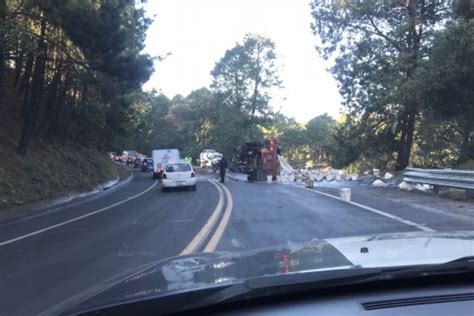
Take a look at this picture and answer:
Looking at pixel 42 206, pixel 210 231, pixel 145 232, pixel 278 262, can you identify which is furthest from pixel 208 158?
pixel 278 262

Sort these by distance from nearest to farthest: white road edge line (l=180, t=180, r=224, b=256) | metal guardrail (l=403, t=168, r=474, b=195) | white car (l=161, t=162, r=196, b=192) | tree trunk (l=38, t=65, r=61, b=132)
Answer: white road edge line (l=180, t=180, r=224, b=256), metal guardrail (l=403, t=168, r=474, b=195), white car (l=161, t=162, r=196, b=192), tree trunk (l=38, t=65, r=61, b=132)

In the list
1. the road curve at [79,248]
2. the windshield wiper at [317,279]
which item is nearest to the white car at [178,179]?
the road curve at [79,248]

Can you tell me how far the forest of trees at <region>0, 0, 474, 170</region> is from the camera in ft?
66.5

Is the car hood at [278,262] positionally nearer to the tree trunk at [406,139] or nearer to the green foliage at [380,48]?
the green foliage at [380,48]

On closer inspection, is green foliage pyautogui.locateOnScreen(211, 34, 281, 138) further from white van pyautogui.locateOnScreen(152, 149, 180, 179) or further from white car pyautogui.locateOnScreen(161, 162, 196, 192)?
white car pyautogui.locateOnScreen(161, 162, 196, 192)

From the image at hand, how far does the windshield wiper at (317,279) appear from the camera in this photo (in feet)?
8.08

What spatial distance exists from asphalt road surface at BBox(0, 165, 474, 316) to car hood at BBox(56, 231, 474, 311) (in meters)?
3.17

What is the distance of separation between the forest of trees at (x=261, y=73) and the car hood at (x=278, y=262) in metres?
15.2

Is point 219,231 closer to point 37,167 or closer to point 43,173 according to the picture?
point 43,173

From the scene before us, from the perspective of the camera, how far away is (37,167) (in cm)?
2530

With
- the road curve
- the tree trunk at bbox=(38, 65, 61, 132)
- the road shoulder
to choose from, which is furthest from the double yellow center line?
the tree trunk at bbox=(38, 65, 61, 132)

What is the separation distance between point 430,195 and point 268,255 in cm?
1623

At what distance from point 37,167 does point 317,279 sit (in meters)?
24.4

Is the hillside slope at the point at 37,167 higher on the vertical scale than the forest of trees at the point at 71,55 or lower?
lower
